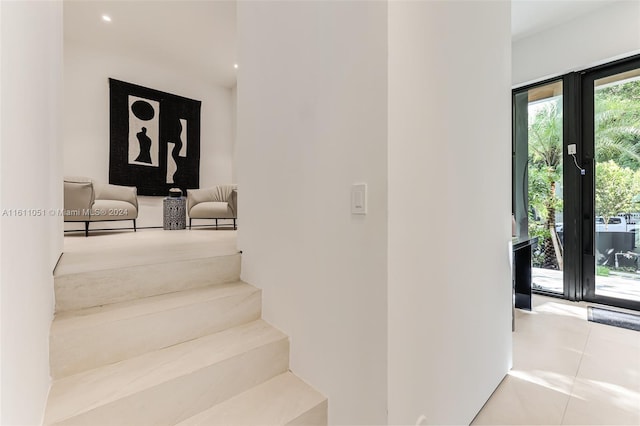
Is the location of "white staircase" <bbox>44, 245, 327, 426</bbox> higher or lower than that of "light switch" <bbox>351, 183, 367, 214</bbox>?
lower

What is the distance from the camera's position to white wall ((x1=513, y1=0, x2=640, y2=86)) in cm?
275

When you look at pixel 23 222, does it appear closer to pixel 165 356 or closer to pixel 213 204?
pixel 165 356

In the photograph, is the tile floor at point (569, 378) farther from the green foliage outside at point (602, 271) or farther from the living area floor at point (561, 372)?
the green foliage outside at point (602, 271)

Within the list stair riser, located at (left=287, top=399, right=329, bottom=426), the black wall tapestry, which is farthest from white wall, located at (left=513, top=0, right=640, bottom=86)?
the black wall tapestry

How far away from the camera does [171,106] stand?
4.96m

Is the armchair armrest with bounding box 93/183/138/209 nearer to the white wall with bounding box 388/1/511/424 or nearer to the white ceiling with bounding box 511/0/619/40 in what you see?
the white wall with bounding box 388/1/511/424

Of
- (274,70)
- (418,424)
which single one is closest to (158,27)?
(274,70)

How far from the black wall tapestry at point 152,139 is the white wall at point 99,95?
14 cm

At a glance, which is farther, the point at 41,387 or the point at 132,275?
the point at 132,275

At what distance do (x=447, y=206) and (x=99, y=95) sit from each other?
5170 millimetres

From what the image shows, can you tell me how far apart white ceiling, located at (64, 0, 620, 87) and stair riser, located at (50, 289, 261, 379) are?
3458mm

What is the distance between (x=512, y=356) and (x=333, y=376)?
150 cm

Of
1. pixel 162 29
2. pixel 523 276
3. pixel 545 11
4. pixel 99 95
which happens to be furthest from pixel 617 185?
pixel 99 95

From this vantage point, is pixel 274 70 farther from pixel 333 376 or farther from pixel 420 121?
pixel 333 376
